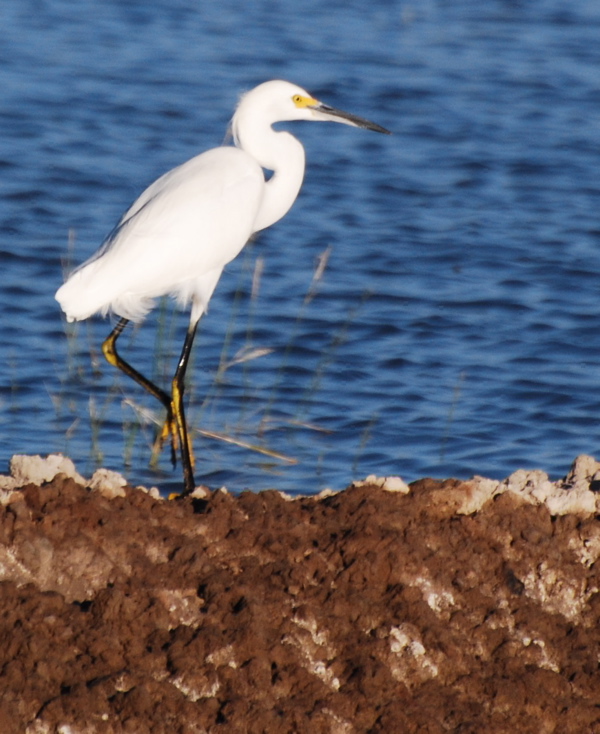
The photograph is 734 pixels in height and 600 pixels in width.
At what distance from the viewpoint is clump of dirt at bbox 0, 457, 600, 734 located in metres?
3.69

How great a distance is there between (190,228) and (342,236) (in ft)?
15.3

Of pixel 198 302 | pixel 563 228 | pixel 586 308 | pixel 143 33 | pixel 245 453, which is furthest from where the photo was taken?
pixel 143 33

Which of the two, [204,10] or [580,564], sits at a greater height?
[580,564]

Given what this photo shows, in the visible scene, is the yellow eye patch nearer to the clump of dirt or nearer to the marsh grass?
the marsh grass

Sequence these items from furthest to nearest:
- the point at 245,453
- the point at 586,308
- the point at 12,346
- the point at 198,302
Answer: the point at 586,308 → the point at 12,346 → the point at 245,453 → the point at 198,302

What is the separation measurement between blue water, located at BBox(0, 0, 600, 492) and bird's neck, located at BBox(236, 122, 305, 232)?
93cm

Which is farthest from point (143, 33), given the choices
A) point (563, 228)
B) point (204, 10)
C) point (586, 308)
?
point (586, 308)

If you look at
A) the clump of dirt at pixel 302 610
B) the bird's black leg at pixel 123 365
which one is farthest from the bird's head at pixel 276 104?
the clump of dirt at pixel 302 610

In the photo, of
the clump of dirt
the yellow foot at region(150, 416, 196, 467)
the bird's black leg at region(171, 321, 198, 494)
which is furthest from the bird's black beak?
the clump of dirt

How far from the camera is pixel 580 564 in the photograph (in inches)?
172

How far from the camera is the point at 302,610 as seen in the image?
3.99 meters

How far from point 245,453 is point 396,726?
10.9 ft

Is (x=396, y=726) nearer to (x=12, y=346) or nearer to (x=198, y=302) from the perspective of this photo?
(x=198, y=302)

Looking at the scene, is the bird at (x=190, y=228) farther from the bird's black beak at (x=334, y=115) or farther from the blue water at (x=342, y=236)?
the blue water at (x=342, y=236)
